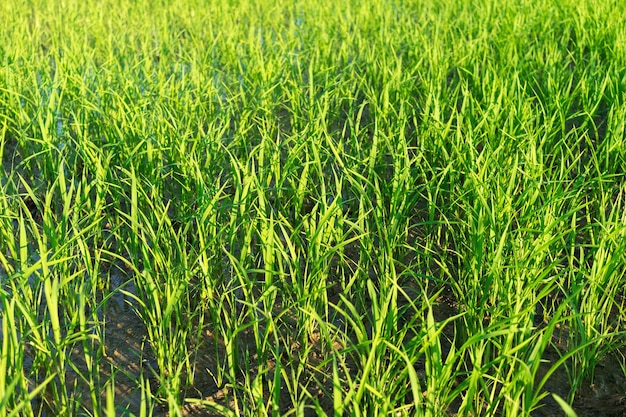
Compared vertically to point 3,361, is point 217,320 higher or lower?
lower

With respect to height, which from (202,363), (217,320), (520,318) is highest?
(520,318)

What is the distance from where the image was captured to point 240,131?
106 inches

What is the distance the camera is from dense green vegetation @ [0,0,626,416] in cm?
163

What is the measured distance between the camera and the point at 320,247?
81.0 inches

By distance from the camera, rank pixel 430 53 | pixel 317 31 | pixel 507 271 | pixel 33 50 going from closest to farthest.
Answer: pixel 507 271
pixel 430 53
pixel 33 50
pixel 317 31

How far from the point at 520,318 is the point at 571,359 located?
14.1 inches

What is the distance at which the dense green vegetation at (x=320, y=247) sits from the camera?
1629 millimetres

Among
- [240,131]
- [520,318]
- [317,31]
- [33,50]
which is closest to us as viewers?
[520,318]

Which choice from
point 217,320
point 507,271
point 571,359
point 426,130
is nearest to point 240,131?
point 426,130

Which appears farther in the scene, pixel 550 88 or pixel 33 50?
pixel 33 50

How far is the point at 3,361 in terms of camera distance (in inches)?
55.0

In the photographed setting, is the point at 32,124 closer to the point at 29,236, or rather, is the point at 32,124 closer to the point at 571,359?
the point at 29,236

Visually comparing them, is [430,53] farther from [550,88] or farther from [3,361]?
[3,361]

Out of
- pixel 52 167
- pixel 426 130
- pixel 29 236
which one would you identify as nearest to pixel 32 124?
pixel 52 167
